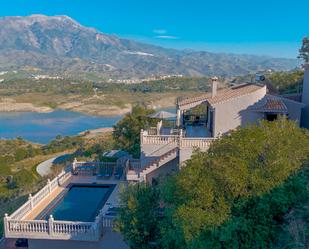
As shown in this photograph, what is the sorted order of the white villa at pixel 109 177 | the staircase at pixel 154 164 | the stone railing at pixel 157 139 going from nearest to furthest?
the white villa at pixel 109 177, the staircase at pixel 154 164, the stone railing at pixel 157 139

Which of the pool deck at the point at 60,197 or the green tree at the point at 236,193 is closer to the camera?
the green tree at the point at 236,193

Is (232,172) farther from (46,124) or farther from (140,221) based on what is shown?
(46,124)

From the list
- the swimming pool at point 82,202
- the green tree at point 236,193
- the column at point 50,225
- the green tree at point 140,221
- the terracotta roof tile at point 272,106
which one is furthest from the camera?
the terracotta roof tile at point 272,106

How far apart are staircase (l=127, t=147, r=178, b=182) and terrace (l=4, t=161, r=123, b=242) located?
1263mm

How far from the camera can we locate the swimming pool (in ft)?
44.4

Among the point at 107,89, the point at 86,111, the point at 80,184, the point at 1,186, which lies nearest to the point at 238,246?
the point at 80,184

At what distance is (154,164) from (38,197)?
5102 mm

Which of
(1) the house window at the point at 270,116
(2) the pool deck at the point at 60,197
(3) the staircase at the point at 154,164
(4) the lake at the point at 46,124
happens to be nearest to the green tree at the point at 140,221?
(2) the pool deck at the point at 60,197

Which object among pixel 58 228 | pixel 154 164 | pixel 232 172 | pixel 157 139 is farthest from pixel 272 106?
pixel 58 228

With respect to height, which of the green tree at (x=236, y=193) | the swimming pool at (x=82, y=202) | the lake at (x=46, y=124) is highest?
the green tree at (x=236, y=193)

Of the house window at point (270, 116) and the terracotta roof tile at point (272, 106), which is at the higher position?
the terracotta roof tile at point (272, 106)

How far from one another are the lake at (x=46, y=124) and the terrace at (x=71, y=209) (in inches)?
2124

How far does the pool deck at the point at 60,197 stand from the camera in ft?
44.6

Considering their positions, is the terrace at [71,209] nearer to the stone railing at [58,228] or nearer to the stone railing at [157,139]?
the stone railing at [58,228]
